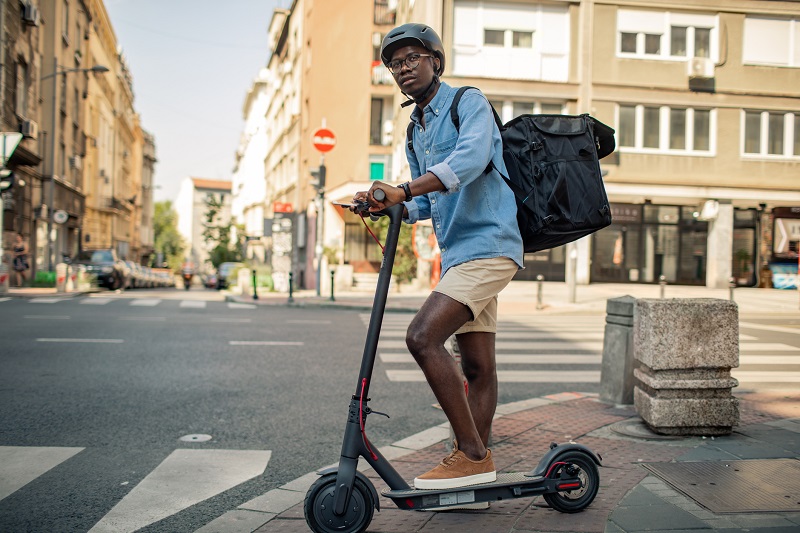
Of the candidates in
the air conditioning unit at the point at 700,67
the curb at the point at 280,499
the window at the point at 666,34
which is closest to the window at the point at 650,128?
the air conditioning unit at the point at 700,67

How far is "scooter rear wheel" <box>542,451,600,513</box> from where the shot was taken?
316 centimetres

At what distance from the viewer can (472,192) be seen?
315 centimetres

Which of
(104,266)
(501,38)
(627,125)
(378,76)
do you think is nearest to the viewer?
(501,38)

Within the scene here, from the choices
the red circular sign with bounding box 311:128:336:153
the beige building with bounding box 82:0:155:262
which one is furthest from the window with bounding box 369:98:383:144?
the beige building with bounding box 82:0:155:262

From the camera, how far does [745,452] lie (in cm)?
403

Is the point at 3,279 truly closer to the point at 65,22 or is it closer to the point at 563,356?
the point at 563,356

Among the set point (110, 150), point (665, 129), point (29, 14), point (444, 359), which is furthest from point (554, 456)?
point (110, 150)

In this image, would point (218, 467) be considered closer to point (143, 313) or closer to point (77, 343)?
point (77, 343)

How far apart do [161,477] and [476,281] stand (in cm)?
210

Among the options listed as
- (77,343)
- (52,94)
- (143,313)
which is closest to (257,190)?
(52,94)

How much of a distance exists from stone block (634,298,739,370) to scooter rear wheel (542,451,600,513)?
1.44 metres

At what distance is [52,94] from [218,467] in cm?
3370

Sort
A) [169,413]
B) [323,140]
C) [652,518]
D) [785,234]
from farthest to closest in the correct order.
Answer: [785,234]
[323,140]
[169,413]
[652,518]

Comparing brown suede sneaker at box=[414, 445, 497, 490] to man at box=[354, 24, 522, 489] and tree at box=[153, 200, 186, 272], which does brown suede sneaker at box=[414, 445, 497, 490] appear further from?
tree at box=[153, 200, 186, 272]
